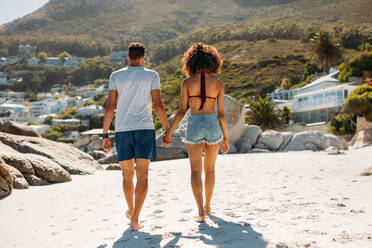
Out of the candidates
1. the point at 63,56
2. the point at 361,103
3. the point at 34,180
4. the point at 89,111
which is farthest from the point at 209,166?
the point at 63,56

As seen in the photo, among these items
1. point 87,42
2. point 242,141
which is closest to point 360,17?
point 242,141

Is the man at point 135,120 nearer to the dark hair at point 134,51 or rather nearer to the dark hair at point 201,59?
the dark hair at point 134,51

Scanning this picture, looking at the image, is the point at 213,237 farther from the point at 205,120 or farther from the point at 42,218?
the point at 42,218

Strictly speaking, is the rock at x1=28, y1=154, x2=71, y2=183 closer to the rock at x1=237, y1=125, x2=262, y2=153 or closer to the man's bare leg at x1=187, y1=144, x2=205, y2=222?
the man's bare leg at x1=187, y1=144, x2=205, y2=222

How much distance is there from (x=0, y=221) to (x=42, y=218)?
45cm

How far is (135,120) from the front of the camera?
3.40 m

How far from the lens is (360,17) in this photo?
306 feet

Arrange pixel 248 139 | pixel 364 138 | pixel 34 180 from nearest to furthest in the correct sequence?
pixel 34 180 < pixel 248 139 < pixel 364 138

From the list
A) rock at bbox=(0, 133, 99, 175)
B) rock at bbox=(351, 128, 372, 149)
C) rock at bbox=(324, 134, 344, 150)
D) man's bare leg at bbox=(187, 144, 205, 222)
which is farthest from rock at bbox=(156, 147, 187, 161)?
rock at bbox=(351, 128, 372, 149)

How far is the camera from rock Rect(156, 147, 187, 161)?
1179 cm

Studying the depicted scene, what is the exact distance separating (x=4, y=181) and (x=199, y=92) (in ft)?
11.5

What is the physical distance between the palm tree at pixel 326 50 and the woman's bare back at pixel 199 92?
44300 mm

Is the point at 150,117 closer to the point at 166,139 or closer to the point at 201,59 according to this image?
the point at 166,139

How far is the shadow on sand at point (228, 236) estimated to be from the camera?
8.46ft
